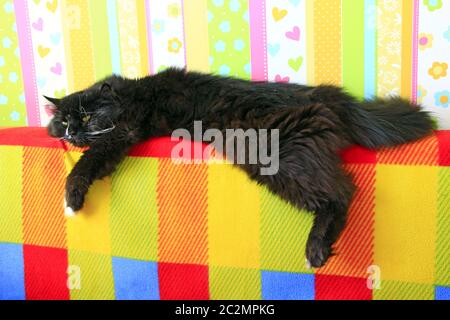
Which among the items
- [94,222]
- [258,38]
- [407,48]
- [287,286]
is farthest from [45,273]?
[407,48]

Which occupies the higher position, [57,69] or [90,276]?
[57,69]

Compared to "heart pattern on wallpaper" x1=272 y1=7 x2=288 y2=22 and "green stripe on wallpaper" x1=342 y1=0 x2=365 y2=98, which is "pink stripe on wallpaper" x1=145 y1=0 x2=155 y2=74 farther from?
"green stripe on wallpaper" x1=342 y1=0 x2=365 y2=98

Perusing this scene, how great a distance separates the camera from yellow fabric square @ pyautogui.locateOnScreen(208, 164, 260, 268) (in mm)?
1199

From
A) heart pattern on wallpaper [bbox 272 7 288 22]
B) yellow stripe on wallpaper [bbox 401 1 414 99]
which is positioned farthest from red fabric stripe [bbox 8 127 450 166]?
heart pattern on wallpaper [bbox 272 7 288 22]

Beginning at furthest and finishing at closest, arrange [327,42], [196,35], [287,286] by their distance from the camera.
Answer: [196,35] → [327,42] → [287,286]

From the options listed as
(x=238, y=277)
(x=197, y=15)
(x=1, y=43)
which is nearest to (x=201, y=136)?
(x=238, y=277)

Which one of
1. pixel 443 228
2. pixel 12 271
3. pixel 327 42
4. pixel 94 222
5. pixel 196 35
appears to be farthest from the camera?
pixel 196 35

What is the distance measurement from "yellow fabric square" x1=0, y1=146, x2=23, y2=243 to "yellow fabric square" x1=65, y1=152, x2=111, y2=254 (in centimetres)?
22

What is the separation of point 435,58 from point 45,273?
1.58 metres

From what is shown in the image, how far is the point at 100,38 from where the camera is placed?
1.73 metres

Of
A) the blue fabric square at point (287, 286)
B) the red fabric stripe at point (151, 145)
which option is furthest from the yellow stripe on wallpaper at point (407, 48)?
the blue fabric square at point (287, 286)

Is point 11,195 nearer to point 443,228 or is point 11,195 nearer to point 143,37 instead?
point 143,37

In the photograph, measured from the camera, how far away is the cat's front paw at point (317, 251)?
1106 mm

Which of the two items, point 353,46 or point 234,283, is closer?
point 234,283
